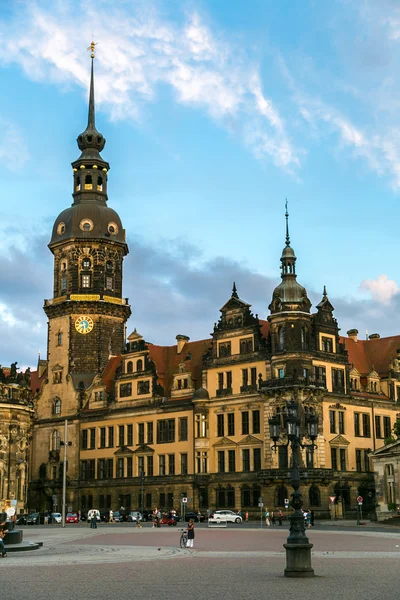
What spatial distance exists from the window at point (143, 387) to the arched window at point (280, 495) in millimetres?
20974

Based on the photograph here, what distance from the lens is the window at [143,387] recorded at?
9938cm

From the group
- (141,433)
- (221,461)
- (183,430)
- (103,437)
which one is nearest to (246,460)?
(221,461)

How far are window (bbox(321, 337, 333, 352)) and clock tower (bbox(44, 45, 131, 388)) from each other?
31.4m

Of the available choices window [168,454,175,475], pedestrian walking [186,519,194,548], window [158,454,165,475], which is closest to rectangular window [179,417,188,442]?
window [168,454,175,475]

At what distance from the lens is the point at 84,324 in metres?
111

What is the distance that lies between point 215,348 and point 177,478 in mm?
13801

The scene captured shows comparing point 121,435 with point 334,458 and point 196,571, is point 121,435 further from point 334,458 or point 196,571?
point 196,571

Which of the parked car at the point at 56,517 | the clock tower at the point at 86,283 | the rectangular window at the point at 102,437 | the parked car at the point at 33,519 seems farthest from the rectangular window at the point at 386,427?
the parked car at the point at 33,519

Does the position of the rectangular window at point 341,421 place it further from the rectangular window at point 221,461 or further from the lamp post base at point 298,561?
the lamp post base at point 298,561

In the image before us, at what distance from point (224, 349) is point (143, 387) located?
40.4 ft

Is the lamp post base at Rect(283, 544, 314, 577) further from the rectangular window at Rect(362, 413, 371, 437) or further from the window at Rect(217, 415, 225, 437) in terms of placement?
the rectangular window at Rect(362, 413, 371, 437)

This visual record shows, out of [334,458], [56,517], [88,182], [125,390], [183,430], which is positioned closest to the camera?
[334,458]

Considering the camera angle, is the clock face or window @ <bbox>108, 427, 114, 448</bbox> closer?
window @ <bbox>108, 427, 114, 448</bbox>

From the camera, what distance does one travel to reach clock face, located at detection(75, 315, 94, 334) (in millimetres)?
110500
